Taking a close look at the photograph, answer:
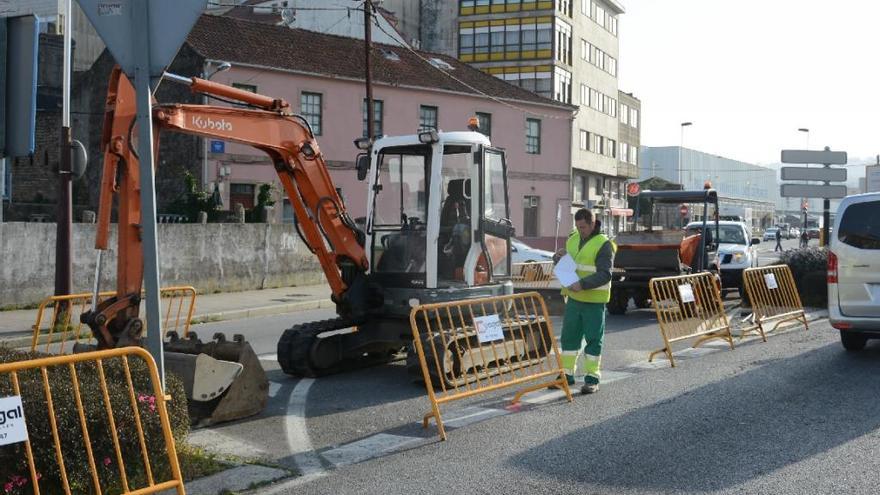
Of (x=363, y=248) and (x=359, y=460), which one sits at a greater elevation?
(x=363, y=248)

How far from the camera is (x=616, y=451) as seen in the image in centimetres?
679

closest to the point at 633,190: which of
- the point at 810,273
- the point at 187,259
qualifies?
the point at 810,273

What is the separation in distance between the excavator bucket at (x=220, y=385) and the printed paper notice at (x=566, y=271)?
3094mm

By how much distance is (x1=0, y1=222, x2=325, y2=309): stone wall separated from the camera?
17297mm

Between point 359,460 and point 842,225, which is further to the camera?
point 842,225

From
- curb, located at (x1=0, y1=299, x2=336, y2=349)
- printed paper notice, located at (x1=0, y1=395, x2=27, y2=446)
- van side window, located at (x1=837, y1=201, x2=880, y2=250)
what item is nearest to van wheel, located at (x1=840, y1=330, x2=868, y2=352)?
van side window, located at (x1=837, y1=201, x2=880, y2=250)

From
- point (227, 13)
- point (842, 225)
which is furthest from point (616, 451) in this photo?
point (227, 13)

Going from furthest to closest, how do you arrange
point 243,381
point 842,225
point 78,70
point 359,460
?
point 78,70 < point 842,225 < point 243,381 < point 359,460

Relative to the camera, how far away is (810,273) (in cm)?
1877

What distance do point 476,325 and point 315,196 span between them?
8.68ft

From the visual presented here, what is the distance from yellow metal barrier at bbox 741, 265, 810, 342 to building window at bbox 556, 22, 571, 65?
4398 centimetres

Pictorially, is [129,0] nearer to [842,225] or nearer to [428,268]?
[428,268]

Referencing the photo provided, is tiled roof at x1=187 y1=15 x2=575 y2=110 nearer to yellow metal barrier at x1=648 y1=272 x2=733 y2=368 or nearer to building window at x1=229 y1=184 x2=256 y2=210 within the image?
building window at x1=229 y1=184 x2=256 y2=210

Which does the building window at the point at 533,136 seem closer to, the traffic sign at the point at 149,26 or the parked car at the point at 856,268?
the parked car at the point at 856,268
